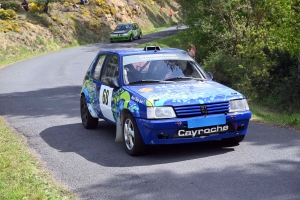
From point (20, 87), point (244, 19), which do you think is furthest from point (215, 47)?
point (20, 87)

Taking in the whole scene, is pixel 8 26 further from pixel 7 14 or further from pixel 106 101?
pixel 106 101

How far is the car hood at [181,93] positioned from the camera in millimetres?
7198

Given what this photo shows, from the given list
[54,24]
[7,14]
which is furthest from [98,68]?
[54,24]

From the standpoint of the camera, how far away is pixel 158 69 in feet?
27.7

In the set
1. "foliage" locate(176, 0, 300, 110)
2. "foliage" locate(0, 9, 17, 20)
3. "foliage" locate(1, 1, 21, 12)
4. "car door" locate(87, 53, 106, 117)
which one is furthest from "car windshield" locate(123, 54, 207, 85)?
"foliage" locate(1, 1, 21, 12)

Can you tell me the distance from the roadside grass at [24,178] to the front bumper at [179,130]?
1.53m

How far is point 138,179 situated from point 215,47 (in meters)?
16.3

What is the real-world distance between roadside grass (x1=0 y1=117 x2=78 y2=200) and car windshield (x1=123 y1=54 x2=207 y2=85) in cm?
208

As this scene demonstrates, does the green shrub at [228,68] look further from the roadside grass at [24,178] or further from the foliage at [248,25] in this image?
the roadside grass at [24,178]

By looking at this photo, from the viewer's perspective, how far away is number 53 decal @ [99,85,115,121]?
8.55 metres

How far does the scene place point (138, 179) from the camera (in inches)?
249

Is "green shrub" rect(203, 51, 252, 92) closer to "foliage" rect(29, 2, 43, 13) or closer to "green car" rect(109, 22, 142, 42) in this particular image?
"green car" rect(109, 22, 142, 42)

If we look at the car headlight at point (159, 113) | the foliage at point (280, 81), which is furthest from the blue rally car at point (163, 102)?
the foliage at point (280, 81)

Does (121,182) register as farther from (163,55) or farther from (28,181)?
(163,55)
